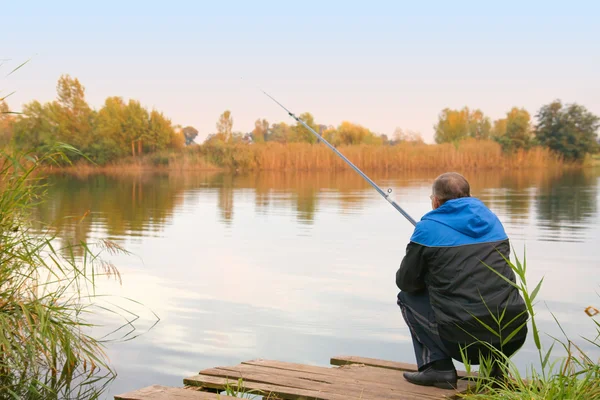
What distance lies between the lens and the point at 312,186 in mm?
25828

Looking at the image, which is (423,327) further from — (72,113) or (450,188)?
(72,113)

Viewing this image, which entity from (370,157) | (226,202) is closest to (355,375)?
(226,202)

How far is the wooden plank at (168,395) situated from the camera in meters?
3.85

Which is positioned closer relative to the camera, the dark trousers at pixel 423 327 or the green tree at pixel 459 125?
the dark trousers at pixel 423 327

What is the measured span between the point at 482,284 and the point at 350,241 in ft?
27.4

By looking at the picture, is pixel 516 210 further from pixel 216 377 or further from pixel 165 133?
pixel 165 133

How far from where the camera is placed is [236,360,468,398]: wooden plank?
3962 mm

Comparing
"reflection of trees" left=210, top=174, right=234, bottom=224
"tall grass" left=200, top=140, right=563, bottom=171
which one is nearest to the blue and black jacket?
"reflection of trees" left=210, top=174, right=234, bottom=224

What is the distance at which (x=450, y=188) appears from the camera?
3734 millimetres

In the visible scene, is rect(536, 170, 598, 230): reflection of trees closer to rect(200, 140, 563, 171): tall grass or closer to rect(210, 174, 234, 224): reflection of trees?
rect(210, 174, 234, 224): reflection of trees

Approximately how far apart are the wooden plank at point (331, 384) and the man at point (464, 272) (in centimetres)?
32

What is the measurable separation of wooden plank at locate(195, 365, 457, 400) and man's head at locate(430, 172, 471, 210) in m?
1.00

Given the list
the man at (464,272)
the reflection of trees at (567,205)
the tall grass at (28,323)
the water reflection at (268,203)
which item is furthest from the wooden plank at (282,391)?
the reflection of trees at (567,205)

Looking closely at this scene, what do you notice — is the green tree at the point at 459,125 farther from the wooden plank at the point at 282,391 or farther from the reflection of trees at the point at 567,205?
the wooden plank at the point at 282,391
